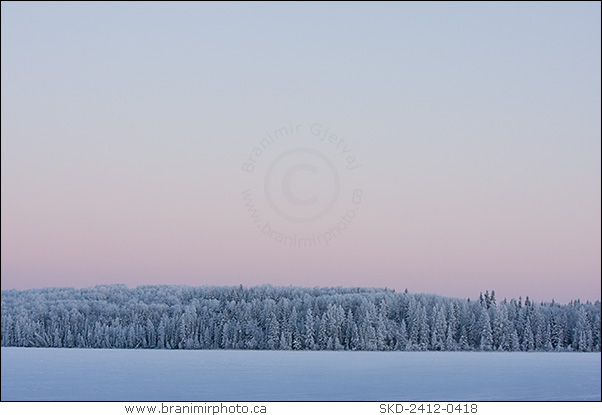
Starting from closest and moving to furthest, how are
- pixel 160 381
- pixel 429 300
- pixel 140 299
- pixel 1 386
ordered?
pixel 1 386 < pixel 160 381 < pixel 429 300 < pixel 140 299

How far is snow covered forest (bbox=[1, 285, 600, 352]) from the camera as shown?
84.4 metres

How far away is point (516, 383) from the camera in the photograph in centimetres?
3853

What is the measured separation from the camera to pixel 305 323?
85625mm

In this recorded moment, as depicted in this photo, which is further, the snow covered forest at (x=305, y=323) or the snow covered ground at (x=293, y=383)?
the snow covered forest at (x=305, y=323)

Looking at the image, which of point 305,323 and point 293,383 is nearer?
point 293,383

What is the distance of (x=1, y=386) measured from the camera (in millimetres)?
34125

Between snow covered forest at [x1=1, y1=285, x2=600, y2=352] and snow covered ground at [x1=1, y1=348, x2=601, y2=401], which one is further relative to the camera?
snow covered forest at [x1=1, y1=285, x2=600, y2=352]

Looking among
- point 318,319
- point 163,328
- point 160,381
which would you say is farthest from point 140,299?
point 160,381

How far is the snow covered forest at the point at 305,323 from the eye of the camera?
84.4 m

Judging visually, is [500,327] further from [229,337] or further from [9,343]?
[9,343]
